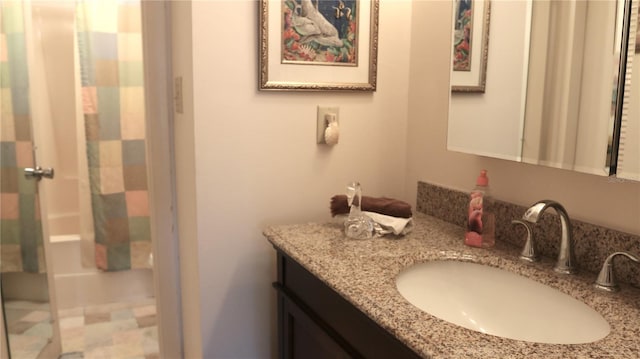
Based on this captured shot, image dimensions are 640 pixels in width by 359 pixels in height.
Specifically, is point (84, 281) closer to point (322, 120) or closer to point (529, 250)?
point (322, 120)

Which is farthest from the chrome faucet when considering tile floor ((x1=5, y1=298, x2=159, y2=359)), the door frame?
tile floor ((x1=5, y1=298, x2=159, y2=359))

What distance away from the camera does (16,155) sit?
2.17 meters

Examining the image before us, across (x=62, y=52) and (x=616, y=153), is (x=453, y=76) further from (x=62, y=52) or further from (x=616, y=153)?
(x=62, y=52)

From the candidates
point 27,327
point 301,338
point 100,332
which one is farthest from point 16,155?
point 301,338

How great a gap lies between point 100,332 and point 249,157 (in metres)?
1.71

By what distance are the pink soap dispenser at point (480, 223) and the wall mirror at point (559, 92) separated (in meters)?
0.11

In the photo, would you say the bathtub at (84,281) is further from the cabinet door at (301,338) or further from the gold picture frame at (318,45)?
the gold picture frame at (318,45)

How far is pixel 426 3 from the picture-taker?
1.56m

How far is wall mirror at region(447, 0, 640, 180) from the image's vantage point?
38.4 inches

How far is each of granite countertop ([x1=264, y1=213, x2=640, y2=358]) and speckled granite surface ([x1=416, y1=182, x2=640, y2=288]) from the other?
0.09 ft

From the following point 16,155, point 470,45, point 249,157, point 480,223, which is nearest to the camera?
point 480,223

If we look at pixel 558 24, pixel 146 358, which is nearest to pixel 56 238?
pixel 146 358

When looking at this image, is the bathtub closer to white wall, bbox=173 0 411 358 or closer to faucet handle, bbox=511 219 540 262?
white wall, bbox=173 0 411 358

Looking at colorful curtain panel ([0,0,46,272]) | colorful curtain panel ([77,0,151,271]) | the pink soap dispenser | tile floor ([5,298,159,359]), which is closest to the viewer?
the pink soap dispenser
